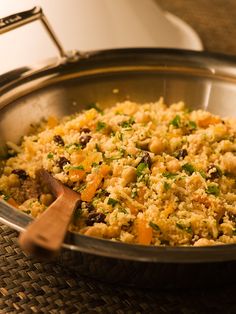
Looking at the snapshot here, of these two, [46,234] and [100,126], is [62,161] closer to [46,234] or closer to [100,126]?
[100,126]

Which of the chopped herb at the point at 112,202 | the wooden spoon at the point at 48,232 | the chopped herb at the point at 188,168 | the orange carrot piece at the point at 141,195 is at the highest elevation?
the wooden spoon at the point at 48,232

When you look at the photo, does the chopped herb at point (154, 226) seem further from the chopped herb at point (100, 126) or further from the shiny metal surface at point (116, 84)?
the shiny metal surface at point (116, 84)

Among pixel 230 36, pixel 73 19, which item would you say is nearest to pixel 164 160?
pixel 73 19

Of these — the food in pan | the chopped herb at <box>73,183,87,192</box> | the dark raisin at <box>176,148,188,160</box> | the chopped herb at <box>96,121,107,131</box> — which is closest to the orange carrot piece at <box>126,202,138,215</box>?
the food in pan

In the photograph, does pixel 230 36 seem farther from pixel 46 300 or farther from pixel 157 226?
pixel 46 300

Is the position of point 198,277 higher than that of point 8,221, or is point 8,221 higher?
point 8,221

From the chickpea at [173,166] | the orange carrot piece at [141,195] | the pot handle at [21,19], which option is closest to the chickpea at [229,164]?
the chickpea at [173,166]
